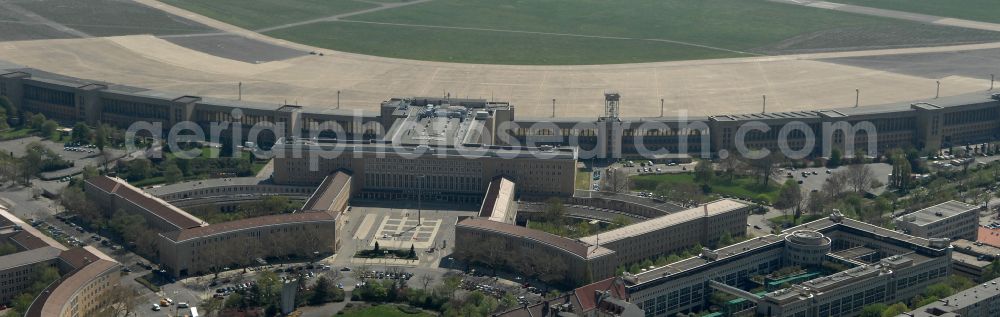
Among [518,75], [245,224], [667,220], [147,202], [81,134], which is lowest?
[245,224]

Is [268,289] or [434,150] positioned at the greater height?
[434,150]

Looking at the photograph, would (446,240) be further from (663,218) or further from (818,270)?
(818,270)

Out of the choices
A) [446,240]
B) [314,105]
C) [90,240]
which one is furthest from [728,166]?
[90,240]

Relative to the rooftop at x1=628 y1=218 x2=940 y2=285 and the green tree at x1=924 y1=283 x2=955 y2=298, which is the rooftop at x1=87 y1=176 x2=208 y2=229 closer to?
the rooftop at x1=628 y1=218 x2=940 y2=285

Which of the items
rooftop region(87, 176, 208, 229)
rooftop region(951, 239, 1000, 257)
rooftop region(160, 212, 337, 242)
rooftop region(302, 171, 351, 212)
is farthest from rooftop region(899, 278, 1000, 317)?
rooftop region(87, 176, 208, 229)

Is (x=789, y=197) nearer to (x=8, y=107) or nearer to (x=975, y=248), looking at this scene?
(x=975, y=248)

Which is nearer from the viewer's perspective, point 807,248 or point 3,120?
point 807,248

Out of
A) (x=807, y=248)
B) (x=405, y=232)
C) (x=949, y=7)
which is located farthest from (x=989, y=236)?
(x=949, y=7)

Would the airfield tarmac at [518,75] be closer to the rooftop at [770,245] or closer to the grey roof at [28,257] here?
the rooftop at [770,245]

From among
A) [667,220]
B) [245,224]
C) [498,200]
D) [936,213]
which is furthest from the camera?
[498,200]
